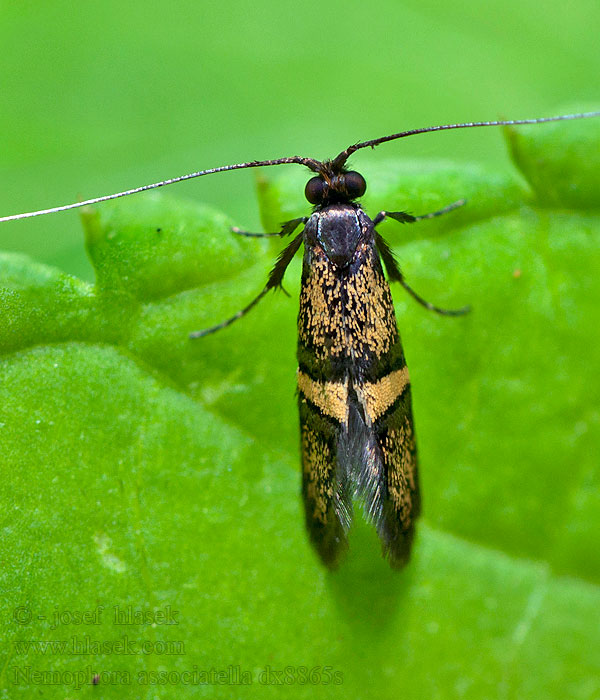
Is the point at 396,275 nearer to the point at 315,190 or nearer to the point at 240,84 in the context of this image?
the point at 315,190

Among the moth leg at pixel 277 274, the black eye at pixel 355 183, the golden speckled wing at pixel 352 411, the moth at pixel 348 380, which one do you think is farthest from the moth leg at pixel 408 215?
the moth leg at pixel 277 274

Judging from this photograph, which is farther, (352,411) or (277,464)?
(277,464)

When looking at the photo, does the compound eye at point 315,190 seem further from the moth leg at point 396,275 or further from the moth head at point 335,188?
the moth leg at point 396,275

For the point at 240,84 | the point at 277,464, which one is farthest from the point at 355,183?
the point at 240,84

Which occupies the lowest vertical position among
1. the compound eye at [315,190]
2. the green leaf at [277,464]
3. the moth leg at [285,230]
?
the green leaf at [277,464]

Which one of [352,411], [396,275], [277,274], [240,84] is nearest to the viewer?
[352,411]

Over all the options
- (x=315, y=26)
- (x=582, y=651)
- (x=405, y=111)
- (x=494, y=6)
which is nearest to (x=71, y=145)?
(x=315, y=26)

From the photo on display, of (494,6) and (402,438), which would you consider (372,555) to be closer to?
(402,438)
